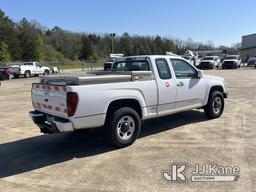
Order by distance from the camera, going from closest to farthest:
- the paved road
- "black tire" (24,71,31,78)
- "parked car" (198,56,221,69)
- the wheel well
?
the paved road
the wheel well
"black tire" (24,71,31,78)
"parked car" (198,56,221,69)

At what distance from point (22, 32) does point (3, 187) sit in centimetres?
7029

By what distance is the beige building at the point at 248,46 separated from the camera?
8044cm

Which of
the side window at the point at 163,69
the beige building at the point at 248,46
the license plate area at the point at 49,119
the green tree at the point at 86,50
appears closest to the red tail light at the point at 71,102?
the license plate area at the point at 49,119

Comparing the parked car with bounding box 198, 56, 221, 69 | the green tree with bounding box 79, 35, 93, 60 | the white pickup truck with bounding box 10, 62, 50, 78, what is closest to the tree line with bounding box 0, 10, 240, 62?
the green tree with bounding box 79, 35, 93, 60

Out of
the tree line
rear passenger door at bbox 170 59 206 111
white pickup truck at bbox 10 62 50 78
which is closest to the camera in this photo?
rear passenger door at bbox 170 59 206 111

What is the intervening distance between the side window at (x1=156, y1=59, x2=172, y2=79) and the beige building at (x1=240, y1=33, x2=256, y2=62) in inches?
3110

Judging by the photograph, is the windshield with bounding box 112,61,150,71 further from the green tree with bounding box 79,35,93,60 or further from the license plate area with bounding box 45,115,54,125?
the green tree with bounding box 79,35,93,60

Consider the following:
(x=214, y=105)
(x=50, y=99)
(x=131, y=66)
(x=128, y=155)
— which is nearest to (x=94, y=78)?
(x=50, y=99)

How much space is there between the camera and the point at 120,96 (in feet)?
19.4

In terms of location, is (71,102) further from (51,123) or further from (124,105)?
(124,105)

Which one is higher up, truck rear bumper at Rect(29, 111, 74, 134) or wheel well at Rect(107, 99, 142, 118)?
wheel well at Rect(107, 99, 142, 118)

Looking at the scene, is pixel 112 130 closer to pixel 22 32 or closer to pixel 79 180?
pixel 79 180

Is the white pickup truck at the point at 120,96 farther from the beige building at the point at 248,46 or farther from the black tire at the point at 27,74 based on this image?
the beige building at the point at 248,46

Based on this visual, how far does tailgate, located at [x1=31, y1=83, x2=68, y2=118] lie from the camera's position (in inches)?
215
